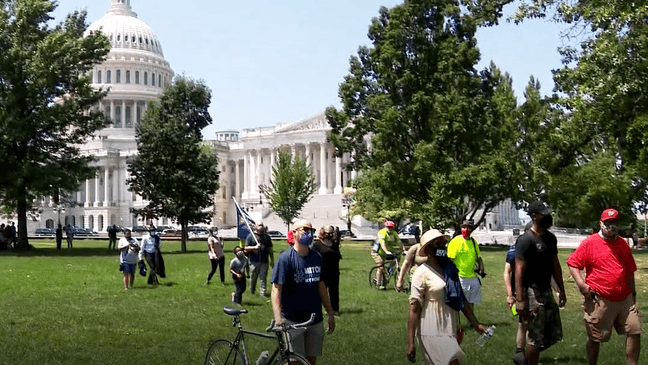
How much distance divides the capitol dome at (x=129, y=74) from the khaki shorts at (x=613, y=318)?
146 metres

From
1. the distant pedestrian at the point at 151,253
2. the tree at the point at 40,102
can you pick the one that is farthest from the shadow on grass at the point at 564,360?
the tree at the point at 40,102

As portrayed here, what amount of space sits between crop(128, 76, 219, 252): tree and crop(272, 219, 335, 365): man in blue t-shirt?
43.8 meters

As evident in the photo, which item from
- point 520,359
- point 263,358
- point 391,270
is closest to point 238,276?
point 391,270

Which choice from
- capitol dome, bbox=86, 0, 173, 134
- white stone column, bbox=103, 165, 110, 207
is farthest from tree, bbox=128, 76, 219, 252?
capitol dome, bbox=86, 0, 173, 134

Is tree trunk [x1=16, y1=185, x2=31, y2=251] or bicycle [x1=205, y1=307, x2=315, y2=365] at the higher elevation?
tree trunk [x1=16, y1=185, x2=31, y2=251]

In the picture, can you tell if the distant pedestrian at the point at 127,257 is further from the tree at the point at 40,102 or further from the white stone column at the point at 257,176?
the white stone column at the point at 257,176

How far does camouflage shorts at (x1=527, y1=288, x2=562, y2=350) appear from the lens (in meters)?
9.98

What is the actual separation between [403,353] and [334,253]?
5173mm

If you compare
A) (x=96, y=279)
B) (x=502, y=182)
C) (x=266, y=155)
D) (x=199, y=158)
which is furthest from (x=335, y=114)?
(x=266, y=155)

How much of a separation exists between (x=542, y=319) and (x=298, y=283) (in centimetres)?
304

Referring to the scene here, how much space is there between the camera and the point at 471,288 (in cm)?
1470

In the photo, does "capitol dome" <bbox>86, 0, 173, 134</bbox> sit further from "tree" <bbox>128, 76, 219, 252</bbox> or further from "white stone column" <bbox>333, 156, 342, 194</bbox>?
"tree" <bbox>128, 76, 219, 252</bbox>

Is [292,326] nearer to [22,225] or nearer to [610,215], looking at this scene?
[610,215]

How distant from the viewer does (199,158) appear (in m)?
53.7
